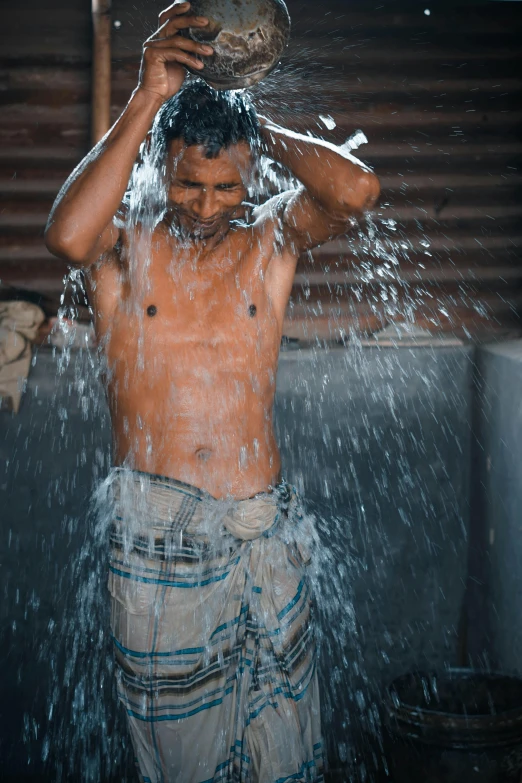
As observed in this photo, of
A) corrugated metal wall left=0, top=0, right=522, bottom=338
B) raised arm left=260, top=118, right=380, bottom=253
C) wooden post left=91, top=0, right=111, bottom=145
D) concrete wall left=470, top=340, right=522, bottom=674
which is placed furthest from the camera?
corrugated metal wall left=0, top=0, right=522, bottom=338

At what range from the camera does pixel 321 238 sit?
3.11 metres

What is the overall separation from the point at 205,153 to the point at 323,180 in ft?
1.42

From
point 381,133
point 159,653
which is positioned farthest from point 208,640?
point 381,133

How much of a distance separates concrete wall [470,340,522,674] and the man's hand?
228cm

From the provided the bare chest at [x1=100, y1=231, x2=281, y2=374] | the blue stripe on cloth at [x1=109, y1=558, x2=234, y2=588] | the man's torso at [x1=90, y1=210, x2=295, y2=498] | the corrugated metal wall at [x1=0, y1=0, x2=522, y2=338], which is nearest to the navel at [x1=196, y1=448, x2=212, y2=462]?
the man's torso at [x1=90, y1=210, x2=295, y2=498]

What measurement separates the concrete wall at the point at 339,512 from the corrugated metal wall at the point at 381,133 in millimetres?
362

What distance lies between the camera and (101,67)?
14.0 ft

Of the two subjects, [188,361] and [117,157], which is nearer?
[117,157]

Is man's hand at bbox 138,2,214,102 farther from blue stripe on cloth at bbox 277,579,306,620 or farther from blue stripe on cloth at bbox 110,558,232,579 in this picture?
blue stripe on cloth at bbox 277,579,306,620

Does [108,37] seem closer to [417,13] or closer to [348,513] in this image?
[417,13]

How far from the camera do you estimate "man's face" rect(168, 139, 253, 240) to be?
2.82 metres

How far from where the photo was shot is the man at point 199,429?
276cm

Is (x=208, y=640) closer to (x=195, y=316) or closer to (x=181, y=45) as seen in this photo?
(x=195, y=316)

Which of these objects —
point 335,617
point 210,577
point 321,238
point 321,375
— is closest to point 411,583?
point 335,617
